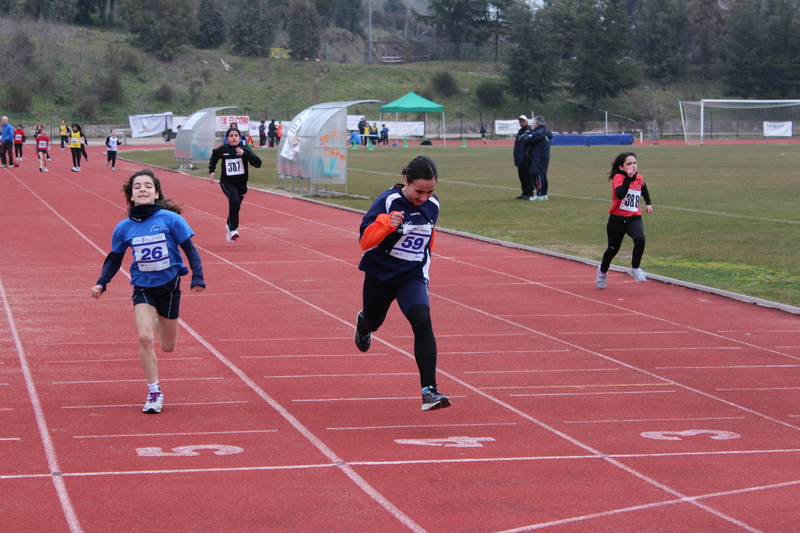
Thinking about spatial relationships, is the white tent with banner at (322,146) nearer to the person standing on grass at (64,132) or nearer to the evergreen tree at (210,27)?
the person standing on grass at (64,132)

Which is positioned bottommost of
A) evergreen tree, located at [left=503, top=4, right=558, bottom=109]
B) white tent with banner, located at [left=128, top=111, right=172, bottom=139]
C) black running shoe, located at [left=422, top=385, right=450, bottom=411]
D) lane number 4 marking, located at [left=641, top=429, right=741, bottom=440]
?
lane number 4 marking, located at [left=641, top=429, right=741, bottom=440]

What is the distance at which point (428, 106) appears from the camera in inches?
2450

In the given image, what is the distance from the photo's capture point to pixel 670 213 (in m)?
19.3

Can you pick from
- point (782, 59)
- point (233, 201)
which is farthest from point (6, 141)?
point (782, 59)

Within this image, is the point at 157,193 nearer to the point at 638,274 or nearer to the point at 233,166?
the point at 638,274

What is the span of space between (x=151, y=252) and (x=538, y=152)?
16932 mm

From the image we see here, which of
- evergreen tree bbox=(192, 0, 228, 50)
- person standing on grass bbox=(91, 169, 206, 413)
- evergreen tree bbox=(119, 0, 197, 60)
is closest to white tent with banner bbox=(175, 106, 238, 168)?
person standing on grass bbox=(91, 169, 206, 413)

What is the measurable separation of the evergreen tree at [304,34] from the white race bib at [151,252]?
94883 millimetres

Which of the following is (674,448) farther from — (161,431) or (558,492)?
(161,431)

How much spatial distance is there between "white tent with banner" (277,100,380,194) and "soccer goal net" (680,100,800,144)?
55.7 m

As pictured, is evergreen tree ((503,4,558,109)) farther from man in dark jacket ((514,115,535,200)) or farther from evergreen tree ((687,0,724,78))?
man in dark jacket ((514,115,535,200))

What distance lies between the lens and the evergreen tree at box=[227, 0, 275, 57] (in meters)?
93.6

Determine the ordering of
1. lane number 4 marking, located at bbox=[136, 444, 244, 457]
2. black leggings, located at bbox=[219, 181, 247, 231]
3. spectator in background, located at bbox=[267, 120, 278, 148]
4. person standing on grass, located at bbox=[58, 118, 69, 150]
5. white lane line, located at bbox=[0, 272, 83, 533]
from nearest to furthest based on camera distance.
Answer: white lane line, located at bbox=[0, 272, 83, 533] < lane number 4 marking, located at bbox=[136, 444, 244, 457] < black leggings, located at bbox=[219, 181, 247, 231] < person standing on grass, located at bbox=[58, 118, 69, 150] < spectator in background, located at bbox=[267, 120, 278, 148]

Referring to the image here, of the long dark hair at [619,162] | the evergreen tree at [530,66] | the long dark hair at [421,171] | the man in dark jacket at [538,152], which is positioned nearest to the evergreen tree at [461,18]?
the evergreen tree at [530,66]
